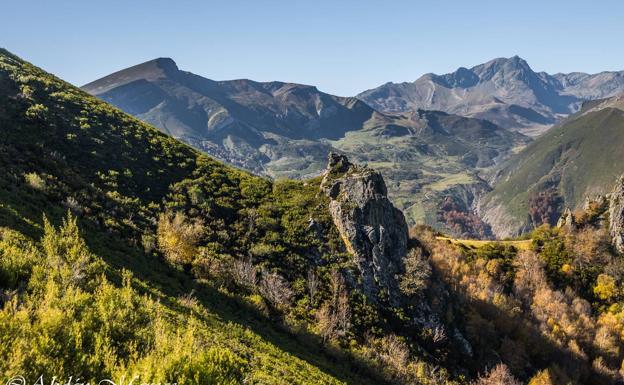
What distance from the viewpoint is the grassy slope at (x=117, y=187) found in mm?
24156

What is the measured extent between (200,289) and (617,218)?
387 feet

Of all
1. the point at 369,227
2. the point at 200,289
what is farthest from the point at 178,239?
the point at 369,227

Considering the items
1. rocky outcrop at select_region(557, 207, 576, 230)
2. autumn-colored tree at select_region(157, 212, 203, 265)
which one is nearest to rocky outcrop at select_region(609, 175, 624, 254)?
rocky outcrop at select_region(557, 207, 576, 230)

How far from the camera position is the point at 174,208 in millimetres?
47281

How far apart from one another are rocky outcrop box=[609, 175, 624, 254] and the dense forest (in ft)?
82.4

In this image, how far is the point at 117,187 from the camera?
45.7 m

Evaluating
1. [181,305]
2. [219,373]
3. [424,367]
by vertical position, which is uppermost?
[219,373]

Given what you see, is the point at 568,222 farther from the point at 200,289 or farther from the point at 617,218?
the point at 200,289

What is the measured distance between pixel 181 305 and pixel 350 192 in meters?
40.0

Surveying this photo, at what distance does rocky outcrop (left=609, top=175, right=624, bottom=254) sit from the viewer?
104500 millimetres

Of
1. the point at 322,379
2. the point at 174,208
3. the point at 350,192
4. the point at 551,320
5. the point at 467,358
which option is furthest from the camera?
the point at 551,320

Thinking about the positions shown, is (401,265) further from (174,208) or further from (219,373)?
(219,373)

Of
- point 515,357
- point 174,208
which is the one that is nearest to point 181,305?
point 174,208

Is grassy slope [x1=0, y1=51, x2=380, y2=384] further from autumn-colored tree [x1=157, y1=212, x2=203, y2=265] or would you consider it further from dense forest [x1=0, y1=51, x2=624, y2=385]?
autumn-colored tree [x1=157, y1=212, x2=203, y2=265]
